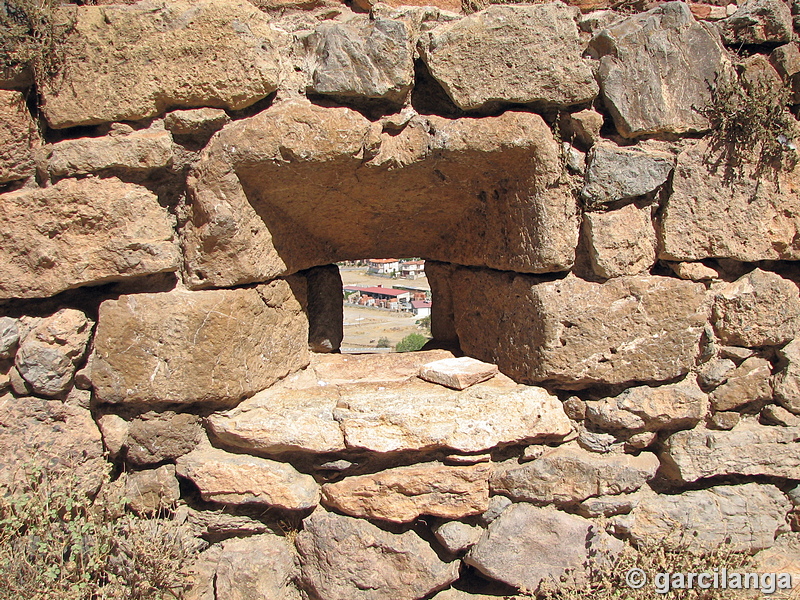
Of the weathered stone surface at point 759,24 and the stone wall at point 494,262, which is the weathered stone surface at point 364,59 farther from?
the weathered stone surface at point 759,24

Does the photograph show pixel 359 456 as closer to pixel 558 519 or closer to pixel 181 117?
pixel 558 519

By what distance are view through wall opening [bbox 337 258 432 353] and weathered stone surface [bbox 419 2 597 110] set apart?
11.1 feet

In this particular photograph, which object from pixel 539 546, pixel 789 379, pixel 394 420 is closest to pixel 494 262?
pixel 394 420

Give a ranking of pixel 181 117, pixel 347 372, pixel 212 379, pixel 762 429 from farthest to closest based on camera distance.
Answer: pixel 347 372, pixel 762 429, pixel 212 379, pixel 181 117

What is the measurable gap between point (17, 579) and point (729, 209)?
106 inches

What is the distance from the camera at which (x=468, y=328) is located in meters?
2.51

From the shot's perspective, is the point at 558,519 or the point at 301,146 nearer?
the point at 301,146

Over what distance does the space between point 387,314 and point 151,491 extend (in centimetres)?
645

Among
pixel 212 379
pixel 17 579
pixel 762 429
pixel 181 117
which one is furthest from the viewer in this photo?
pixel 762 429

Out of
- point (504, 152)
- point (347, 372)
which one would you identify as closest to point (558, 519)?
point (347, 372)

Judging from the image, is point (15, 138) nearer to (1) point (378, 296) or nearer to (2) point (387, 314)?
(2) point (387, 314)

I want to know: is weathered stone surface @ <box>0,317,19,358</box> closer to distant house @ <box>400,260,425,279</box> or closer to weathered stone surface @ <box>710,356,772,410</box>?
weathered stone surface @ <box>710,356,772,410</box>

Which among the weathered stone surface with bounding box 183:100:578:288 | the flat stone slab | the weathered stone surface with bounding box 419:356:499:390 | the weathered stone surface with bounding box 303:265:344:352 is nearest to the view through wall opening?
the weathered stone surface with bounding box 303:265:344:352

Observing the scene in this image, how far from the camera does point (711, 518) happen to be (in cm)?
210
